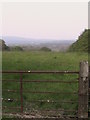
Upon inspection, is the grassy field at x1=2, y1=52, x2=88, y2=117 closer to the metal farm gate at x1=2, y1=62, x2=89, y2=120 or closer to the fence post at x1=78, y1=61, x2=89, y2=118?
the metal farm gate at x1=2, y1=62, x2=89, y2=120

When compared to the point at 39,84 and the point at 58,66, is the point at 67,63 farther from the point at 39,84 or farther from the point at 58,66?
the point at 39,84

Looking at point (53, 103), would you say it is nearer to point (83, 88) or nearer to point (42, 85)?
point (42, 85)

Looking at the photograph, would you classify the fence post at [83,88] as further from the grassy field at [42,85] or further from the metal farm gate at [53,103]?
the grassy field at [42,85]

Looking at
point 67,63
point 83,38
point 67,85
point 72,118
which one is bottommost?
point 72,118

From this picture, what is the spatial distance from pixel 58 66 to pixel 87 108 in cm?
499

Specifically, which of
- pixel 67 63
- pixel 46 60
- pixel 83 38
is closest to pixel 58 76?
pixel 67 63

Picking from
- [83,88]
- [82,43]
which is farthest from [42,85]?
[82,43]

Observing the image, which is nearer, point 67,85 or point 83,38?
point 67,85

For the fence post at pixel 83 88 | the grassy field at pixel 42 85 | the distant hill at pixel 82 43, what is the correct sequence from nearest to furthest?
the fence post at pixel 83 88, the grassy field at pixel 42 85, the distant hill at pixel 82 43

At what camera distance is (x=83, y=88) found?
732cm

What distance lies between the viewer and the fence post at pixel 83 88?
23.9 ft

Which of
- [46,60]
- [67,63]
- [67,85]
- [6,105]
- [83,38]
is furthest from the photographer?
[83,38]

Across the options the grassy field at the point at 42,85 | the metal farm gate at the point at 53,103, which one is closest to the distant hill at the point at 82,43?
the grassy field at the point at 42,85

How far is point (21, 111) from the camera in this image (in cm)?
759
